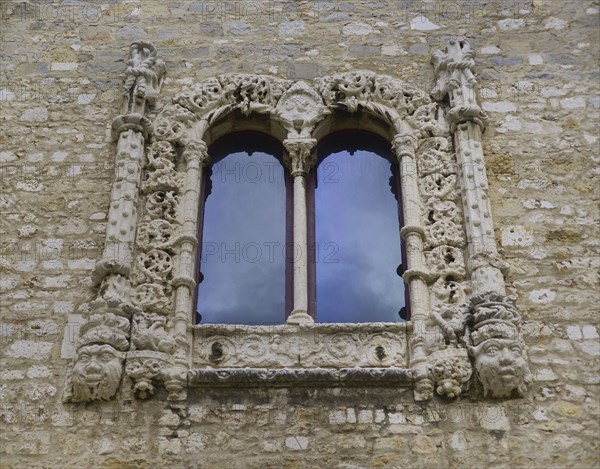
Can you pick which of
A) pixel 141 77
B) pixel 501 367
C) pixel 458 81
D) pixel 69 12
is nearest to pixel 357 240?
pixel 458 81

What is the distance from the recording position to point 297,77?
23.5 ft

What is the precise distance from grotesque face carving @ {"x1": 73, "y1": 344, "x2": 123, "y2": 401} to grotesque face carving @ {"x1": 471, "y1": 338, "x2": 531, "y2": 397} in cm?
208

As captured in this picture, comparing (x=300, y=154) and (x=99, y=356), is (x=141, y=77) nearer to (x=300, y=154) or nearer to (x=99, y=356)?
(x=300, y=154)

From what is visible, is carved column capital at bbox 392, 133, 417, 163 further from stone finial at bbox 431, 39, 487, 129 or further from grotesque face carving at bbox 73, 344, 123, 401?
grotesque face carving at bbox 73, 344, 123, 401

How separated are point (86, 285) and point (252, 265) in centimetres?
110

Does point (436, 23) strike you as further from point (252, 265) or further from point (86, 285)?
point (86, 285)

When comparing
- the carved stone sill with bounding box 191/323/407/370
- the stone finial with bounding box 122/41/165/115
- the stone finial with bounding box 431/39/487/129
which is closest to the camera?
the carved stone sill with bounding box 191/323/407/370

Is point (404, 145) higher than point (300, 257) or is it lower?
higher

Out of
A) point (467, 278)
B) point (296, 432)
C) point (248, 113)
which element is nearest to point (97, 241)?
point (248, 113)

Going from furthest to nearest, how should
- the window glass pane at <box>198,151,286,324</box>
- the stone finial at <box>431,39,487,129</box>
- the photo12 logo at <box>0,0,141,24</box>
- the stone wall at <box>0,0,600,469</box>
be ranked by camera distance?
the photo12 logo at <box>0,0,141,24</box> < the stone finial at <box>431,39,487,129</box> < the window glass pane at <box>198,151,286,324</box> < the stone wall at <box>0,0,600,469</box>

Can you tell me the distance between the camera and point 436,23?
7.48 meters

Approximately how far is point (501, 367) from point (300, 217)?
5.76ft

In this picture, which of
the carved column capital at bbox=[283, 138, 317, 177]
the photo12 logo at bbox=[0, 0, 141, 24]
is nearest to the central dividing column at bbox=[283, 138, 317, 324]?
the carved column capital at bbox=[283, 138, 317, 177]

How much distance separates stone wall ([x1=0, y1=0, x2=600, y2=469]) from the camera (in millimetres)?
5371
